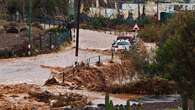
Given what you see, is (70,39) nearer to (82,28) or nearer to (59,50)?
(59,50)

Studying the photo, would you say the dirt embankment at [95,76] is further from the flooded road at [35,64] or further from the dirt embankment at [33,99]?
the dirt embankment at [33,99]

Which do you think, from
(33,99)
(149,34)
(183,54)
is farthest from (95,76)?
(149,34)

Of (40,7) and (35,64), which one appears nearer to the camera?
(35,64)

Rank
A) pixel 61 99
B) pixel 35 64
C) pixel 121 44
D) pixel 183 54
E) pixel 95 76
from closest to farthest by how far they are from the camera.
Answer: pixel 183 54 → pixel 61 99 → pixel 95 76 → pixel 35 64 → pixel 121 44

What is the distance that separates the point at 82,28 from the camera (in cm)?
9331

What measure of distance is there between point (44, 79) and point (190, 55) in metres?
25.9

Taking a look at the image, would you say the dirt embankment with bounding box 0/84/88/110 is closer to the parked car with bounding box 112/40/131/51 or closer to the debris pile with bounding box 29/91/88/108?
the debris pile with bounding box 29/91/88/108

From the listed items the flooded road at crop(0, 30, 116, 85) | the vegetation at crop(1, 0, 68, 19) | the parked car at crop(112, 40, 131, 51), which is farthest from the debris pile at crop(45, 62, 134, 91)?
the vegetation at crop(1, 0, 68, 19)

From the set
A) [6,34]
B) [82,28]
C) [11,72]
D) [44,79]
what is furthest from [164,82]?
[82,28]

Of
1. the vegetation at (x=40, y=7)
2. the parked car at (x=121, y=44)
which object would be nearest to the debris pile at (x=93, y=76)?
the parked car at (x=121, y=44)

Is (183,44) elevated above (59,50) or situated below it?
above

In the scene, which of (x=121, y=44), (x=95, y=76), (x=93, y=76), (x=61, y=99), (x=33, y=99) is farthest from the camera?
(x=121, y=44)

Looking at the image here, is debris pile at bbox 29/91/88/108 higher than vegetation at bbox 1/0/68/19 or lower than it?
lower

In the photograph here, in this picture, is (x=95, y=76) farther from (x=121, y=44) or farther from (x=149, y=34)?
(x=149, y=34)
